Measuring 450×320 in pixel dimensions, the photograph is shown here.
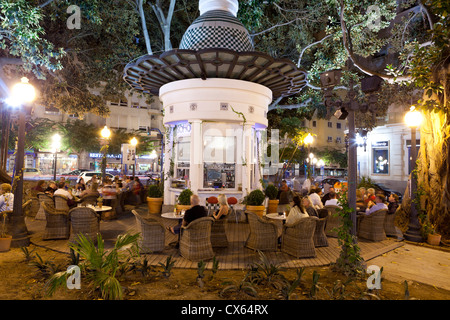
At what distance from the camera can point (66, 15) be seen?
12.9 meters

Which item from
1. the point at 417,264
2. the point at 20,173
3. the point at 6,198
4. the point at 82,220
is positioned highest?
the point at 20,173

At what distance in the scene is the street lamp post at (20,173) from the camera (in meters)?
6.65

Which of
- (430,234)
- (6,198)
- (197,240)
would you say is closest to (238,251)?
(197,240)

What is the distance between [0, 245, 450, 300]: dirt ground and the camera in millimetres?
4137

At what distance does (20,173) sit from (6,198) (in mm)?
810

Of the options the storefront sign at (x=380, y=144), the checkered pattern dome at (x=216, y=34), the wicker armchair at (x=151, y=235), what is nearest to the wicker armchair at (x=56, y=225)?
the wicker armchair at (x=151, y=235)

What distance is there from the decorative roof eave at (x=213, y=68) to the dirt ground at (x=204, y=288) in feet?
19.8

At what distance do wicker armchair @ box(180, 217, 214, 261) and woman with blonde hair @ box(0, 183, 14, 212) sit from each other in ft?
16.3

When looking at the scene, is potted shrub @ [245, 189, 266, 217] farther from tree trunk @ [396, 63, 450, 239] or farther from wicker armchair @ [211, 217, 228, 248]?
tree trunk @ [396, 63, 450, 239]

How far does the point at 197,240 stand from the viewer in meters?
5.84

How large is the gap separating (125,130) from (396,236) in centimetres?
3817

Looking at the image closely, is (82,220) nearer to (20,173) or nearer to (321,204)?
(20,173)

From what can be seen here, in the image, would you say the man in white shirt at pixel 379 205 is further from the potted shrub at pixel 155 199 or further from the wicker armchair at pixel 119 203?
the wicker armchair at pixel 119 203

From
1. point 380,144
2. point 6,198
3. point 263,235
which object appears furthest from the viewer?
point 380,144
